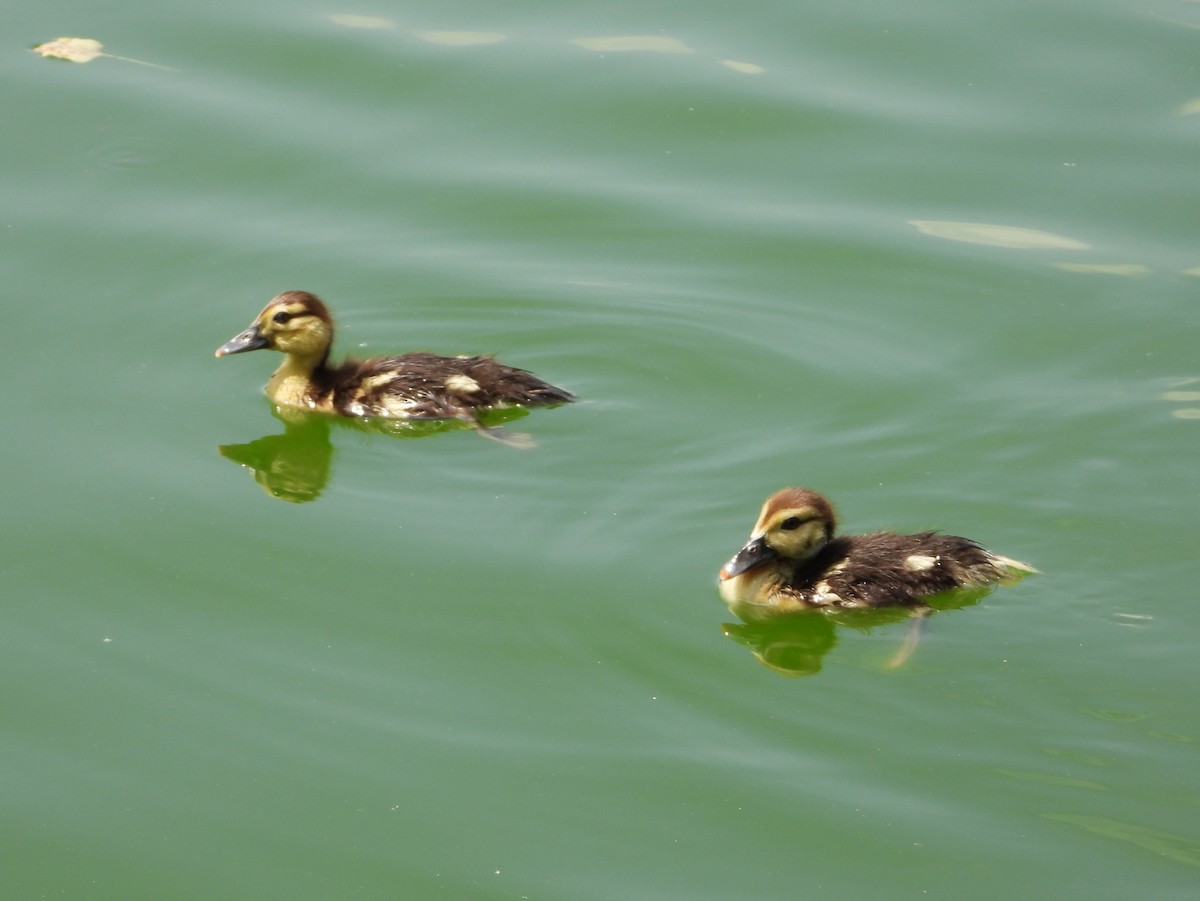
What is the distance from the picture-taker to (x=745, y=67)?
370 inches

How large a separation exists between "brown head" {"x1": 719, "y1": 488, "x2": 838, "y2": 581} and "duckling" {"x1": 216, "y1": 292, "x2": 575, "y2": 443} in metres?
1.34

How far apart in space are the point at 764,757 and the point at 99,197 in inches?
190

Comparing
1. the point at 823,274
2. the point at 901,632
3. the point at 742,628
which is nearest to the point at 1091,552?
the point at 901,632

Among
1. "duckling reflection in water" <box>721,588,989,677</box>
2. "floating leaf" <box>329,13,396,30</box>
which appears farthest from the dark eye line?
"floating leaf" <box>329,13,396,30</box>

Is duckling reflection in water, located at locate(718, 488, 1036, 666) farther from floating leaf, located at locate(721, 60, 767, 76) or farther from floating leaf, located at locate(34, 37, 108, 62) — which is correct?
floating leaf, located at locate(34, 37, 108, 62)

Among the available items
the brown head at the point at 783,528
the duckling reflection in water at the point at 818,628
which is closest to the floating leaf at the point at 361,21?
the brown head at the point at 783,528

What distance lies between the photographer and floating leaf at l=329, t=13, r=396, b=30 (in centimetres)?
973

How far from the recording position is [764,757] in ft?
16.9

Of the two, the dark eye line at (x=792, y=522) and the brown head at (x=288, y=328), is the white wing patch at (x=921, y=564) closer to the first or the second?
the dark eye line at (x=792, y=522)

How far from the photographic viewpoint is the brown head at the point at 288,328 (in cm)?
703

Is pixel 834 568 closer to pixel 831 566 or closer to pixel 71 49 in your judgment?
pixel 831 566

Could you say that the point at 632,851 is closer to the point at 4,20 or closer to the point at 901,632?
the point at 901,632

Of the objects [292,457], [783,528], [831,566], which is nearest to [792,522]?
[783,528]

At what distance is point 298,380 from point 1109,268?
145 inches
